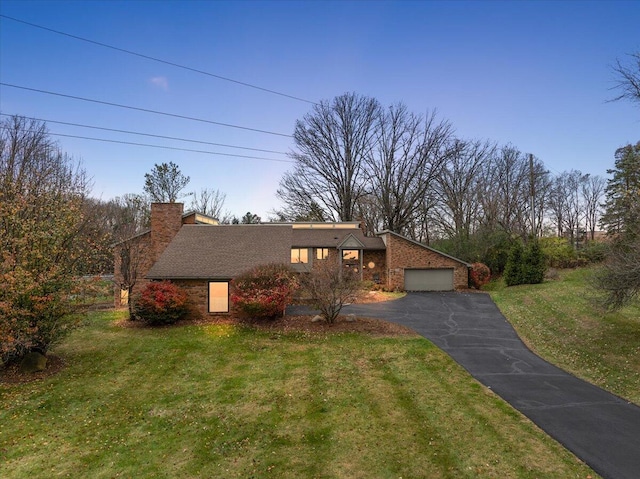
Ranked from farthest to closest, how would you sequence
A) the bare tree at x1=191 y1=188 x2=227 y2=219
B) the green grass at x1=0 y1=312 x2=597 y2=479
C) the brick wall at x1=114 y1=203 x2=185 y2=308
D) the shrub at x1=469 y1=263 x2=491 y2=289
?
the bare tree at x1=191 y1=188 x2=227 y2=219 < the shrub at x1=469 y1=263 x2=491 y2=289 < the brick wall at x1=114 y1=203 x2=185 y2=308 < the green grass at x1=0 y1=312 x2=597 y2=479

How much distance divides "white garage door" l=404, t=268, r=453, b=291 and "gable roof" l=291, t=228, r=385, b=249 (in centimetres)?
345

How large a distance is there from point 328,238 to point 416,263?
788cm

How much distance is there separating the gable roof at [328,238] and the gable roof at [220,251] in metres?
6.77

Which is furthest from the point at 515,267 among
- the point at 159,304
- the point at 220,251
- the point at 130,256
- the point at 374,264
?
the point at 130,256

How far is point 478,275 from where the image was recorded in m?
28.2

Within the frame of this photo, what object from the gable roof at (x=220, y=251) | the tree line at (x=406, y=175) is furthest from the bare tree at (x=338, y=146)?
the gable roof at (x=220, y=251)

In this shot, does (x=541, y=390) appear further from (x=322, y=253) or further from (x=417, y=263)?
(x=322, y=253)

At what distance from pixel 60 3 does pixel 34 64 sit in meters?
3.82

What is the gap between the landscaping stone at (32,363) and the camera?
1078cm

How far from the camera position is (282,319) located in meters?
16.8

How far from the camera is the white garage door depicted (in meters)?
27.9

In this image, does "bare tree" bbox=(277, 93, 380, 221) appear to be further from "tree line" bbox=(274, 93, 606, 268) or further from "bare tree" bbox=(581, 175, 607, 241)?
"bare tree" bbox=(581, 175, 607, 241)

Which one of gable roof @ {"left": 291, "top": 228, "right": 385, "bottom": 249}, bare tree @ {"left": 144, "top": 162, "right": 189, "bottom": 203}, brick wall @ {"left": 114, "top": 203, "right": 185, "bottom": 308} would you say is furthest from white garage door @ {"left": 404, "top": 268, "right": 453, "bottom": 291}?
bare tree @ {"left": 144, "top": 162, "right": 189, "bottom": 203}

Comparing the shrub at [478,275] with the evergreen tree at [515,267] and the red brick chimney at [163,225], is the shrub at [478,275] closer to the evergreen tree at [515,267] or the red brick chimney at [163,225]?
the evergreen tree at [515,267]
